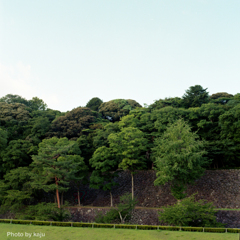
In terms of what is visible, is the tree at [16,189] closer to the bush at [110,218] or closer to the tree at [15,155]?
the tree at [15,155]

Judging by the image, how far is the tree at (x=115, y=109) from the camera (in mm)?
41969

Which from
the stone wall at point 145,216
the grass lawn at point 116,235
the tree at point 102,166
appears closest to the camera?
the grass lawn at point 116,235

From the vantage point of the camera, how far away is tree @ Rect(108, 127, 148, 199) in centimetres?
→ 2352

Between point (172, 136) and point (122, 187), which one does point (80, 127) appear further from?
point (172, 136)

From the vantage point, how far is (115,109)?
1709 inches

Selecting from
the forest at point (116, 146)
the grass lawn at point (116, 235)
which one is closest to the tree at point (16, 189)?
the forest at point (116, 146)

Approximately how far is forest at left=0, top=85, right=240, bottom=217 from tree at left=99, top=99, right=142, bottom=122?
176 inches

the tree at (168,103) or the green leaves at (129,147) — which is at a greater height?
the tree at (168,103)

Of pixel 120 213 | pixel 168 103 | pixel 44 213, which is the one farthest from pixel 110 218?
pixel 168 103

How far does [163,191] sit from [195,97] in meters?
16.6

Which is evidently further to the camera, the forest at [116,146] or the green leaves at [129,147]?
the green leaves at [129,147]

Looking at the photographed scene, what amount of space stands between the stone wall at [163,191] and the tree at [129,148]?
3234 millimetres

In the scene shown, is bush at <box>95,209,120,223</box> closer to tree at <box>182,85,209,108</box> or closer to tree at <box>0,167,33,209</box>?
tree at <box>0,167,33,209</box>

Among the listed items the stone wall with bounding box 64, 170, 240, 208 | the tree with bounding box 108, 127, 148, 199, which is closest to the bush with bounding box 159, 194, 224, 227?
the stone wall with bounding box 64, 170, 240, 208
